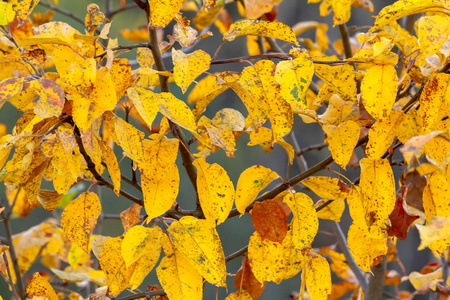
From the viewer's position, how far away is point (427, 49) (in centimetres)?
36

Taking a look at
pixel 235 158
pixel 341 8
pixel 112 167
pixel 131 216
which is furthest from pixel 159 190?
pixel 235 158

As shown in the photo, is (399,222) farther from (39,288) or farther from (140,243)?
(39,288)

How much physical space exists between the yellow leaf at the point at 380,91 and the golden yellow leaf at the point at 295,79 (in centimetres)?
5

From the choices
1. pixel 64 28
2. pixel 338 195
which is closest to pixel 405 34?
pixel 338 195

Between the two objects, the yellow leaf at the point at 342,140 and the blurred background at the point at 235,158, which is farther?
the blurred background at the point at 235,158

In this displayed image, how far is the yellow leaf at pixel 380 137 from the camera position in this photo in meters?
0.39

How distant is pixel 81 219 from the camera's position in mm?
458

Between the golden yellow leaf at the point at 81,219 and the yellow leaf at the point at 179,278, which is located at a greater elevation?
the golden yellow leaf at the point at 81,219

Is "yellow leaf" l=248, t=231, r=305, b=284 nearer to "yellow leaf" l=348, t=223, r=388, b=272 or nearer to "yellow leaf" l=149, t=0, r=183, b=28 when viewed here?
"yellow leaf" l=348, t=223, r=388, b=272

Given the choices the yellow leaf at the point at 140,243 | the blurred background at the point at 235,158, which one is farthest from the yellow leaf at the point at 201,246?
the blurred background at the point at 235,158

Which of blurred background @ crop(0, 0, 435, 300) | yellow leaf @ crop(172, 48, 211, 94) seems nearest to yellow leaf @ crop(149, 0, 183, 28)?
yellow leaf @ crop(172, 48, 211, 94)

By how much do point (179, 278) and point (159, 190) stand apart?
0.25 ft

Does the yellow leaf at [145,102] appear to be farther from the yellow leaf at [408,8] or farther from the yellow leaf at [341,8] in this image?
the yellow leaf at [341,8]

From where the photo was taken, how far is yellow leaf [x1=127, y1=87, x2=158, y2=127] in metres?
0.35
